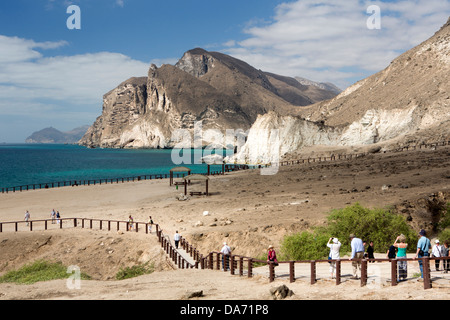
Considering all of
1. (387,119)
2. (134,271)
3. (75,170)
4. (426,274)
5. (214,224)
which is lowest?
(134,271)

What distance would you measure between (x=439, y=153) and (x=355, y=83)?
83.4m

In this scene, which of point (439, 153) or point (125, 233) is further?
point (439, 153)

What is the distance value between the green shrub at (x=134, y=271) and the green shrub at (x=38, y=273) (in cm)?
148

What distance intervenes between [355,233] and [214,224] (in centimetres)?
915

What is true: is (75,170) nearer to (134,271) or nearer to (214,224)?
(214,224)

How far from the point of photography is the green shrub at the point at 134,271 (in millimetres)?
18625

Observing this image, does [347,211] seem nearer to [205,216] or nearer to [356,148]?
[205,216]

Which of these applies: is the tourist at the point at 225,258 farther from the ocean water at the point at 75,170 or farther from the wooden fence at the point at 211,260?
the ocean water at the point at 75,170

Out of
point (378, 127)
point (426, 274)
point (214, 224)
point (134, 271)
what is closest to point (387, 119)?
point (378, 127)

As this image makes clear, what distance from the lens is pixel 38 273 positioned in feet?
63.2

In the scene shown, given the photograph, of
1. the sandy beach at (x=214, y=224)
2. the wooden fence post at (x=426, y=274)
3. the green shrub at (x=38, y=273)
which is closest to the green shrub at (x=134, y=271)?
the sandy beach at (x=214, y=224)

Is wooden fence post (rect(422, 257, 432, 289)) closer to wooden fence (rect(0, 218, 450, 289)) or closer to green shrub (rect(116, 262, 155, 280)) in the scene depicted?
wooden fence (rect(0, 218, 450, 289))
